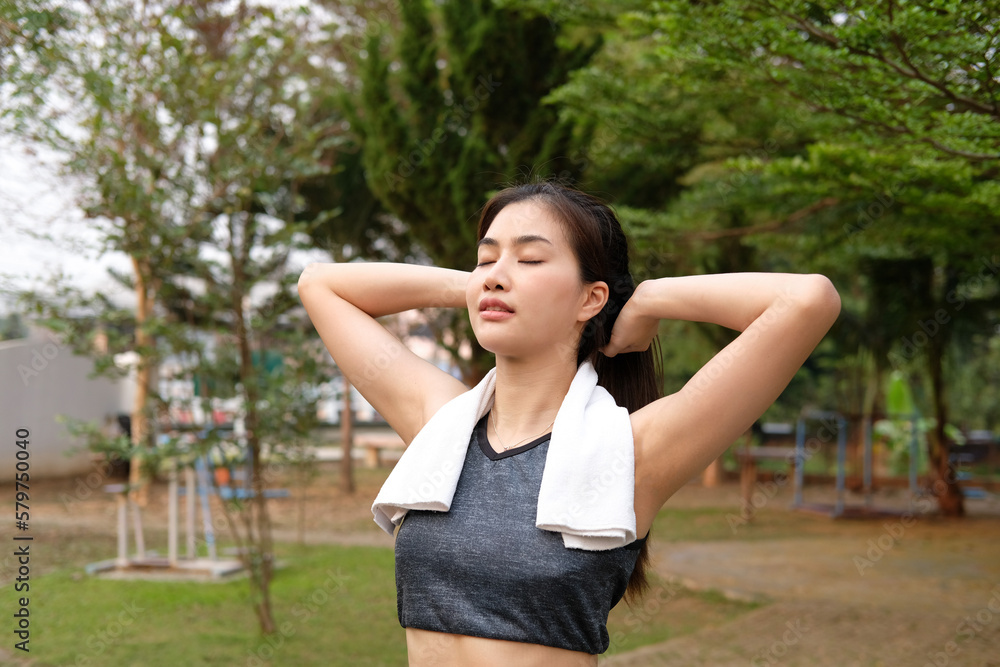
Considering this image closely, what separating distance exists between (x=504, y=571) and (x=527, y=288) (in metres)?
0.51

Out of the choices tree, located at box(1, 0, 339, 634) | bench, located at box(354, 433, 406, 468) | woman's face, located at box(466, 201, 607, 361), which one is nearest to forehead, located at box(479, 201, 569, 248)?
woman's face, located at box(466, 201, 607, 361)

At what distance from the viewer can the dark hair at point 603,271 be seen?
1.69 metres

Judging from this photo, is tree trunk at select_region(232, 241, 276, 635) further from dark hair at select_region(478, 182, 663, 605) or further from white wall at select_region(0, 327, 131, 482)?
white wall at select_region(0, 327, 131, 482)

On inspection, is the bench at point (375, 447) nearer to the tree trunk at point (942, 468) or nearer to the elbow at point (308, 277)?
the tree trunk at point (942, 468)

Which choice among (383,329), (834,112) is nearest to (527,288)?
(383,329)

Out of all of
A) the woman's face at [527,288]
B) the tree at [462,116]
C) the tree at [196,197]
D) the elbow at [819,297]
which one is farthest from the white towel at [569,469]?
the tree at [462,116]

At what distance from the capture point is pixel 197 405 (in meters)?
6.04

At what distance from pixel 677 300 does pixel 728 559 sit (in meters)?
8.20

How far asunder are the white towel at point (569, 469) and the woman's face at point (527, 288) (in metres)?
0.13

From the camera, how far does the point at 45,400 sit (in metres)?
14.4

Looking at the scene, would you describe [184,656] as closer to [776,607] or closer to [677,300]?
[776,607]

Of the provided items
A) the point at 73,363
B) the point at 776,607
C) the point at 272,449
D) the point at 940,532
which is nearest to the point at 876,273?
the point at 940,532

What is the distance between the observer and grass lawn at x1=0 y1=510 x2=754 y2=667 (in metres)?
5.60

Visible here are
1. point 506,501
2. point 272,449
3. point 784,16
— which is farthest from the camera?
point 272,449
